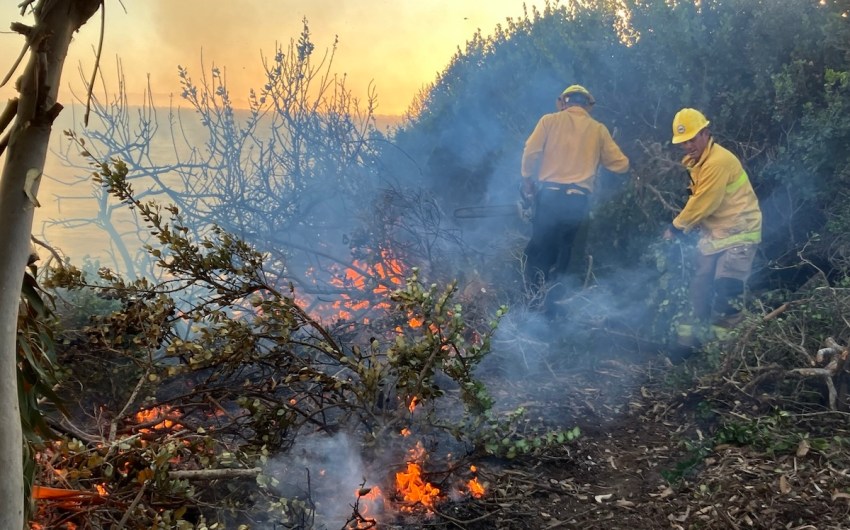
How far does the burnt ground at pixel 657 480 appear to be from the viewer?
337 cm

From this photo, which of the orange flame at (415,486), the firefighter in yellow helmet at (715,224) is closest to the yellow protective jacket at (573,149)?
the firefighter in yellow helmet at (715,224)

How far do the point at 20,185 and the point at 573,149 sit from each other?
5820 mm

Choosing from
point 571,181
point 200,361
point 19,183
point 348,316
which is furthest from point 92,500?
point 571,181

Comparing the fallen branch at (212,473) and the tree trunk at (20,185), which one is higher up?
the tree trunk at (20,185)

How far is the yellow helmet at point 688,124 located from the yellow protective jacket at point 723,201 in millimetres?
204

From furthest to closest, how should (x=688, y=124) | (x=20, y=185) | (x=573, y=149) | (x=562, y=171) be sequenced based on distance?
(x=562, y=171)
(x=573, y=149)
(x=688, y=124)
(x=20, y=185)

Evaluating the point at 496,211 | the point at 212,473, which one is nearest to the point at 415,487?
the point at 212,473

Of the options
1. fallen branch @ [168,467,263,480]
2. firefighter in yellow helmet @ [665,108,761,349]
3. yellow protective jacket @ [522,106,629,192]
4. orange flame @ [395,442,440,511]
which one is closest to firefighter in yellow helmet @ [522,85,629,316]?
yellow protective jacket @ [522,106,629,192]

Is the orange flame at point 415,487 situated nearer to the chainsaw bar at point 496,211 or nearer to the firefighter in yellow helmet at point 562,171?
the firefighter in yellow helmet at point 562,171

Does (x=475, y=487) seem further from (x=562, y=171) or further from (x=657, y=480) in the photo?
(x=562, y=171)

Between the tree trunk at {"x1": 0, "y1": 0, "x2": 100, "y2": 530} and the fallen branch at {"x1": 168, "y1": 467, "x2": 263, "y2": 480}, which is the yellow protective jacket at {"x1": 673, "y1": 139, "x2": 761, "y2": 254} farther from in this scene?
the tree trunk at {"x1": 0, "y1": 0, "x2": 100, "y2": 530}

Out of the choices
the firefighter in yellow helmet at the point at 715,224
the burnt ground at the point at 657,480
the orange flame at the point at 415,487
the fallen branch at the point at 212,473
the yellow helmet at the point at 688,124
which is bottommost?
the burnt ground at the point at 657,480

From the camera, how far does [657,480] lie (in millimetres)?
3922

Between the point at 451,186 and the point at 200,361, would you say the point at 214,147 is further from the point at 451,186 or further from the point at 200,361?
the point at 200,361
